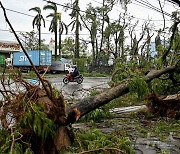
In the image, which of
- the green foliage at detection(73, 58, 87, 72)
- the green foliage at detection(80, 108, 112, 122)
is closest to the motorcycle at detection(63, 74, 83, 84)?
the green foliage at detection(80, 108, 112, 122)

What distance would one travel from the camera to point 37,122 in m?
3.71

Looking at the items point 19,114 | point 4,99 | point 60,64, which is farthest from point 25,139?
point 60,64

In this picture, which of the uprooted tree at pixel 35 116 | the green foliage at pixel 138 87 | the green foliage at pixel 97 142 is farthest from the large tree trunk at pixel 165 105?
the uprooted tree at pixel 35 116

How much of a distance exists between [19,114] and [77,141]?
0.97 metres

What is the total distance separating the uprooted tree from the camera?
3.77 m

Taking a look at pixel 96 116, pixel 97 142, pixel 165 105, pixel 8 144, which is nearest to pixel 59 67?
pixel 165 105

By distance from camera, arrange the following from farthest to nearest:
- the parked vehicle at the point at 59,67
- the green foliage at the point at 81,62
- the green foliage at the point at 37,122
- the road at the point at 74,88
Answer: the green foliage at the point at 81,62 → the parked vehicle at the point at 59,67 → the road at the point at 74,88 → the green foliage at the point at 37,122

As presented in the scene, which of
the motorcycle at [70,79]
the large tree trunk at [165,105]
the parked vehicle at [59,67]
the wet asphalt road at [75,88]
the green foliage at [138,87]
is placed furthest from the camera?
the parked vehicle at [59,67]

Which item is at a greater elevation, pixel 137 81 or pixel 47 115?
pixel 137 81

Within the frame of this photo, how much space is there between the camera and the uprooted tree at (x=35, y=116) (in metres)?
3.77

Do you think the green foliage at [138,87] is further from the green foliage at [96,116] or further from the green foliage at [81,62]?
the green foliage at [81,62]

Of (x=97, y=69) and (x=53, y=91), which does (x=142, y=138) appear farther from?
(x=97, y=69)

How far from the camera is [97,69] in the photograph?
3775 centimetres

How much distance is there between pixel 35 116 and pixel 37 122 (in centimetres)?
8
